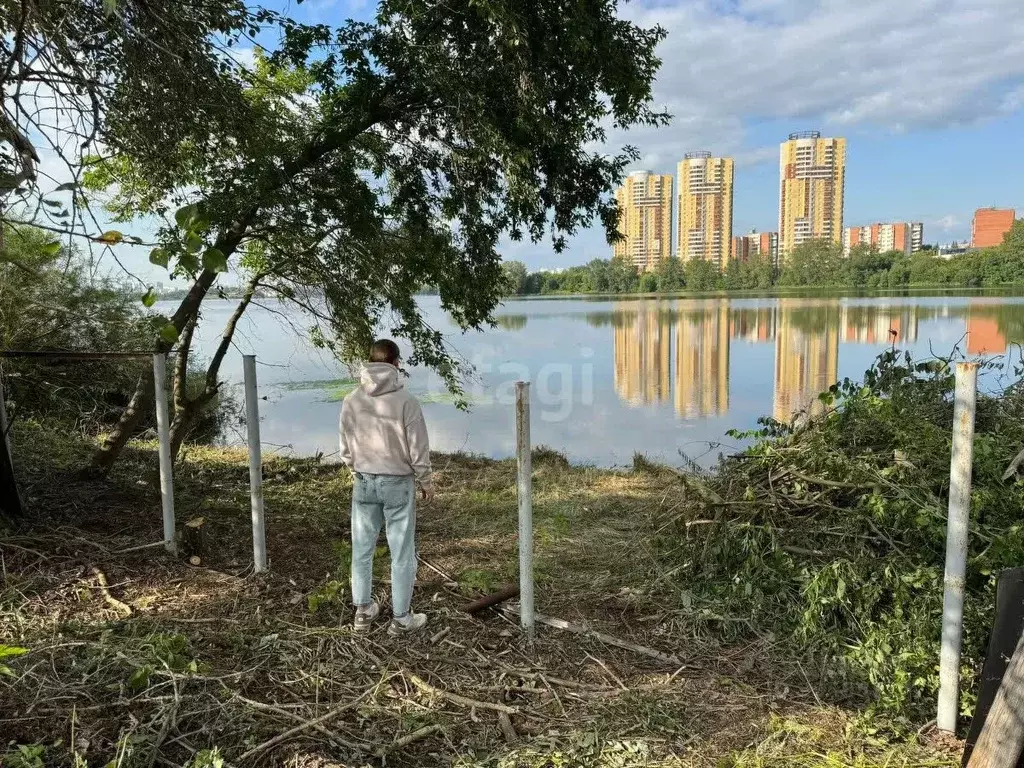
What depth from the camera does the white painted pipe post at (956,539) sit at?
2.87 meters

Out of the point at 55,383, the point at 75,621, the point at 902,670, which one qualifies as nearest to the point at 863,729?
the point at 902,670

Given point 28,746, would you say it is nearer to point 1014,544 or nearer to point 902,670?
point 902,670

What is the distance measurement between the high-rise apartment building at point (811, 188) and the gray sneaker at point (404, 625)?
79.8m

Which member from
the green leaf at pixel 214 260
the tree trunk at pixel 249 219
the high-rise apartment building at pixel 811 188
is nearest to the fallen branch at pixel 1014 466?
the green leaf at pixel 214 260

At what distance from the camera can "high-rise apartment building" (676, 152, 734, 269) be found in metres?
69.0

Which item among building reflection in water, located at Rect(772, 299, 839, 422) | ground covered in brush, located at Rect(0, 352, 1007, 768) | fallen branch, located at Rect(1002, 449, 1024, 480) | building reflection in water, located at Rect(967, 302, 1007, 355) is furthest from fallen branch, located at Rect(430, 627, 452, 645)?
building reflection in water, located at Rect(967, 302, 1007, 355)

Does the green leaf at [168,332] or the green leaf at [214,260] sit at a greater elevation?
the green leaf at [214,260]

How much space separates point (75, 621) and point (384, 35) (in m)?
5.44

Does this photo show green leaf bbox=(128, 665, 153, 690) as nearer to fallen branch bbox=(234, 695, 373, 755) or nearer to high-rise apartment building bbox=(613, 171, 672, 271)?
fallen branch bbox=(234, 695, 373, 755)

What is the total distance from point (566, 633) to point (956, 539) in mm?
1986

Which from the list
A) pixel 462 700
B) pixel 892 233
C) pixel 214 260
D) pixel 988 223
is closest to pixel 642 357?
pixel 462 700

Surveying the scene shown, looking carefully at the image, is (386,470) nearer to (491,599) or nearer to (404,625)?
(404,625)

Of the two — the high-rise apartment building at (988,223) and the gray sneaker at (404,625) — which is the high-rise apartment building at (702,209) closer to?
the high-rise apartment building at (988,223)

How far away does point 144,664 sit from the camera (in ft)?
10.2
